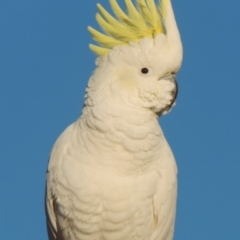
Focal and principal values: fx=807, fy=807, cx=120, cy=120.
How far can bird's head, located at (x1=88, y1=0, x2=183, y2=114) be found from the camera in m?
4.23

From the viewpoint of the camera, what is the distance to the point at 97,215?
432cm

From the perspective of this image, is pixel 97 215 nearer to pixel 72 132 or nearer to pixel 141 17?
pixel 72 132

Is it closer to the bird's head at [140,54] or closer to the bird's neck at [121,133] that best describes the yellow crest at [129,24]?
the bird's head at [140,54]

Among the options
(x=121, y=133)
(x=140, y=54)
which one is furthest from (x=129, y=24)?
(x=121, y=133)

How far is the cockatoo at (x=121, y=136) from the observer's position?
13.9 ft

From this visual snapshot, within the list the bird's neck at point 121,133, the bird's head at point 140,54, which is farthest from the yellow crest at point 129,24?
the bird's neck at point 121,133

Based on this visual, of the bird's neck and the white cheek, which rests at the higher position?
the white cheek

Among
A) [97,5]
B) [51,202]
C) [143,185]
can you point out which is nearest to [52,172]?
[51,202]

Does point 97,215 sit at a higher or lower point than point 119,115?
lower

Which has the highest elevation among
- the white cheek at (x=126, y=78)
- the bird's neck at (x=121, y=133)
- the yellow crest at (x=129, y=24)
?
the yellow crest at (x=129, y=24)

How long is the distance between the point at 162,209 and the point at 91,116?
679 mm

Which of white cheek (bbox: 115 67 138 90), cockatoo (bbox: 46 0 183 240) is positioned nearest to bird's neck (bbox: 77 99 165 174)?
cockatoo (bbox: 46 0 183 240)

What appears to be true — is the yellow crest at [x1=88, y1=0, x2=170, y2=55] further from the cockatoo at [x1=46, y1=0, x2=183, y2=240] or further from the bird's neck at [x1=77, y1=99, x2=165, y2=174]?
the bird's neck at [x1=77, y1=99, x2=165, y2=174]

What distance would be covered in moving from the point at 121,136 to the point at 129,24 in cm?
61
